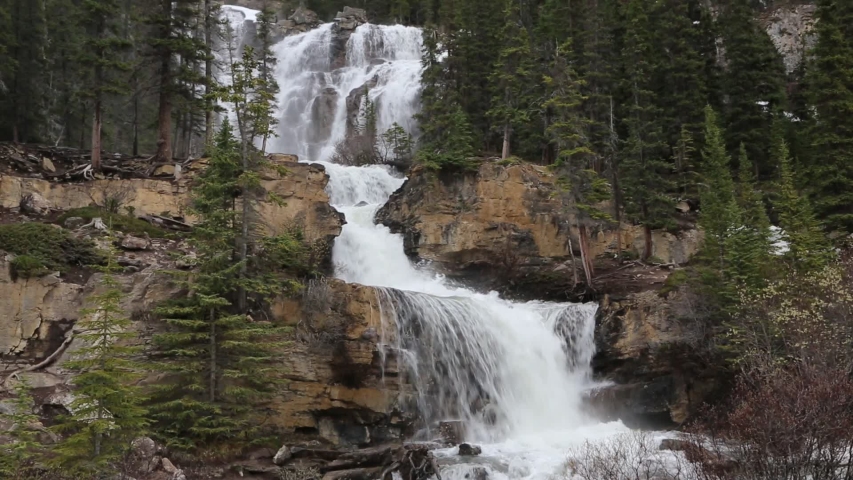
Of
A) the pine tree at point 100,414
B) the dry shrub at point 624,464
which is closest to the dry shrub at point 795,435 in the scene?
the dry shrub at point 624,464

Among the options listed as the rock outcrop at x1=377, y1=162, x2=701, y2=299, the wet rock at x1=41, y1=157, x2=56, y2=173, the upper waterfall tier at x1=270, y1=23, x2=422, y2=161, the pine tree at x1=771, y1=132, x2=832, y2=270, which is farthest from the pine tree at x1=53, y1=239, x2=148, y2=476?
the upper waterfall tier at x1=270, y1=23, x2=422, y2=161

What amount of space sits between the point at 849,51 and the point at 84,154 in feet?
120

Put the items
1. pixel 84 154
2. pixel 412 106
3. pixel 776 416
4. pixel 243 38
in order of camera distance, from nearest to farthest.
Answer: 1. pixel 776 416
2. pixel 84 154
3. pixel 412 106
4. pixel 243 38

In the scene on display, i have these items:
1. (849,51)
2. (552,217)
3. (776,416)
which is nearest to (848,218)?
(849,51)

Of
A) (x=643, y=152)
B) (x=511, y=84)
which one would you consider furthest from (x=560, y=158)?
(x=511, y=84)

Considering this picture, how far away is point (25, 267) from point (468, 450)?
44.7 feet

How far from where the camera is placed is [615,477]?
11.6 meters

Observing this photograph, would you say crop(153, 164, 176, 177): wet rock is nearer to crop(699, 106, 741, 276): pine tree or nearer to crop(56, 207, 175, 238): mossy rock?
crop(56, 207, 175, 238): mossy rock

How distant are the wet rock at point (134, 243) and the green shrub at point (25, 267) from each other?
336 centimetres

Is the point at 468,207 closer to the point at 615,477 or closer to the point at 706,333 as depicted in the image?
the point at 706,333

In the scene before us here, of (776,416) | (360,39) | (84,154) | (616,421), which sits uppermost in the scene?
(360,39)

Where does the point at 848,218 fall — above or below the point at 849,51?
below

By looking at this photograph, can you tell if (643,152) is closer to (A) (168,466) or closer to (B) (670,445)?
(B) (670,445)

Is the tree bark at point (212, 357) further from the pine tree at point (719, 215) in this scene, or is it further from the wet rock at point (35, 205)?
the pine tree at point (719, 215)
